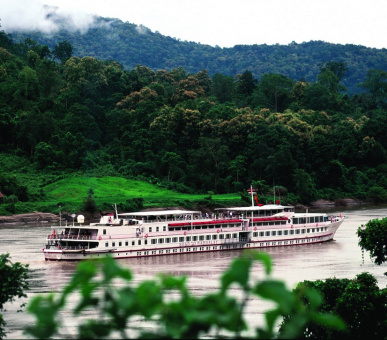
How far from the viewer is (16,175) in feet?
281

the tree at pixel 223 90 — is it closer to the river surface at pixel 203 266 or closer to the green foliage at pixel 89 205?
the green foliage at pixel 89 205

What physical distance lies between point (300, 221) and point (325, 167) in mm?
42458

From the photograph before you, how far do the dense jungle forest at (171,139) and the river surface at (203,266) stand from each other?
3038 cm

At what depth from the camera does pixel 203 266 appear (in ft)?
155

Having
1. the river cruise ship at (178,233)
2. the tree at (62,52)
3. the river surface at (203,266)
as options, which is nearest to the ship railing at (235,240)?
the river cruise ship at (178,233)

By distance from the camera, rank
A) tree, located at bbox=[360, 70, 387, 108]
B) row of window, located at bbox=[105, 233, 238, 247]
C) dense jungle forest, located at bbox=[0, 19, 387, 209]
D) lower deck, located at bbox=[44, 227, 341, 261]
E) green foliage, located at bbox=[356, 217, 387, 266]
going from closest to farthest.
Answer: green foliage, located at bbox=[356, 217, 387, 266]
lower deck, located at bbox=[44, 227, 341, 261]
row of window, located at bbox=[105, 233, 238, 247]
dense jungle forest, located at bbox=[0, 19, 387, 209]
tree, located at bbox=[360, 70, 387, 108]

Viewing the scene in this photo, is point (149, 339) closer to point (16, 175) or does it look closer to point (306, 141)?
point (16, 175)

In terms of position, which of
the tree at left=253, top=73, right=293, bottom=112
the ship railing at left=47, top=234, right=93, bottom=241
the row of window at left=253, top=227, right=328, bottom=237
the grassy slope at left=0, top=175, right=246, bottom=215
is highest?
the tree at left=253, top=73, right=293, bottom=112

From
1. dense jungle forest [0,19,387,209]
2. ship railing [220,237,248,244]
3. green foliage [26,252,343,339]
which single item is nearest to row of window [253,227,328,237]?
ship railing [220,237,248,244]

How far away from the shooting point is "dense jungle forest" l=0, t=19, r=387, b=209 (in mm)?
92938

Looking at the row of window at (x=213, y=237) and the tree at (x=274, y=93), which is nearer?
the row of window at (x=213, y=237)

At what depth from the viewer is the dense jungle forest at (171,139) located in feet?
305

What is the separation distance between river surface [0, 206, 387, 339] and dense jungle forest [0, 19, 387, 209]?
3038cm

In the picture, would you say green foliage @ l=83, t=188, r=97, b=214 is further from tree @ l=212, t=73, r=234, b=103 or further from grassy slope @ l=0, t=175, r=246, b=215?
tree @ l=212, t=73, r=234, b=103
